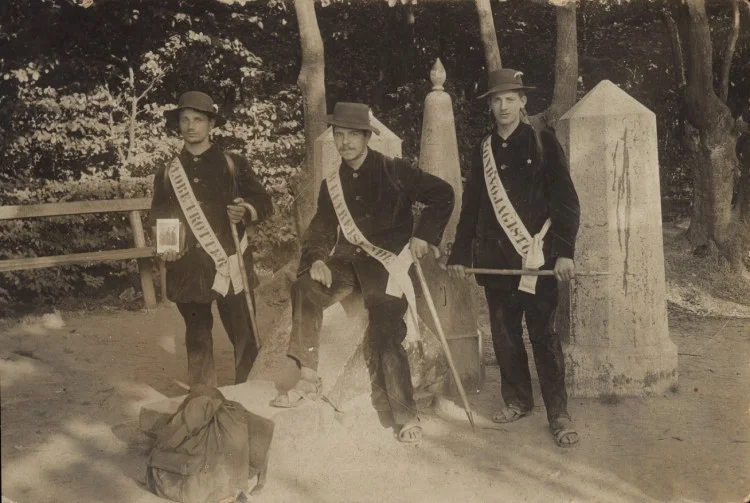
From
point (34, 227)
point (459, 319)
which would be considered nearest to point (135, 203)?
point (34, 227)

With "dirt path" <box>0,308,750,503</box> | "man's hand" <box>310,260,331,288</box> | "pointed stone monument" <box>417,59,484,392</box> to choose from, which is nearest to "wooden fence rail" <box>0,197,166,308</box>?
"dirt path" <box>0,308,750,503</box>

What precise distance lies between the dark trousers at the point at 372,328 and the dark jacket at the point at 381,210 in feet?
0.32

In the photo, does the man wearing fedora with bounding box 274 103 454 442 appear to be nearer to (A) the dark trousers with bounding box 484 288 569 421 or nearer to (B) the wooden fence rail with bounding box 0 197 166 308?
(A) the dark trousers with bounding box 484 288 569 421

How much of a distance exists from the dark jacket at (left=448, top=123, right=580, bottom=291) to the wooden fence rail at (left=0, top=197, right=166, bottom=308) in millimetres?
4363

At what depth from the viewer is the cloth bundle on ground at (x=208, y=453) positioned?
161 inches

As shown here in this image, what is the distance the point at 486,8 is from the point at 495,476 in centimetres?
693

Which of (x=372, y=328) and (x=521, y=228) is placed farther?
(x=372, y=328)

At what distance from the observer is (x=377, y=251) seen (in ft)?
16.4

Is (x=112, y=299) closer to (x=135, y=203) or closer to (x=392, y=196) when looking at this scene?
(x=135, y=203)

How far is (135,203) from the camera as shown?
870 cm

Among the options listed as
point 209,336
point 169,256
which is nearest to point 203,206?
point 169,256

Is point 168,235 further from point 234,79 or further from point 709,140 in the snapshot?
point 709,140

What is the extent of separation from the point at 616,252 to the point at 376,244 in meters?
1.76

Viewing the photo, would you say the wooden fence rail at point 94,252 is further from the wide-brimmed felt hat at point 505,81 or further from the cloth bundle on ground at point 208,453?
the wide-brimmed felt hat at point 505,81
